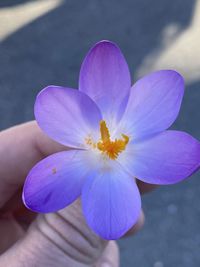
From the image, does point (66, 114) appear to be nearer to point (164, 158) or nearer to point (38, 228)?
point (164, 158)

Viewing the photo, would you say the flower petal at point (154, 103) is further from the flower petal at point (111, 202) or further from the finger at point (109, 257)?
the finger at point (109, 257)

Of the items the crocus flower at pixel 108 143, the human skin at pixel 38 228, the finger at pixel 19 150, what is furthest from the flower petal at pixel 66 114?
the finger at pixel 19 150

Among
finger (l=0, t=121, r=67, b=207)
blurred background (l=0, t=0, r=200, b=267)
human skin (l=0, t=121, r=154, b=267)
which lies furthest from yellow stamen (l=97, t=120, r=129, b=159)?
blurred background (l=0, t=0, r=200, b=267)

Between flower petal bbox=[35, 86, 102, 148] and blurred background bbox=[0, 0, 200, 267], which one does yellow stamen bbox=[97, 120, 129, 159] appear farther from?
blurred background bbox=[0, 0, 200, 267]

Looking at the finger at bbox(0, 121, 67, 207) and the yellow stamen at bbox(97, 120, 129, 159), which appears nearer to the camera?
the yellow stamen at bbox(97, 120, 129, 159)

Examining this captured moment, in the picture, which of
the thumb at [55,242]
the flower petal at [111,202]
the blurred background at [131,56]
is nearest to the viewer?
the flower petal at [111,202]

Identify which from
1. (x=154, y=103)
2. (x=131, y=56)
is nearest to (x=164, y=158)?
(x=154, y=103)
